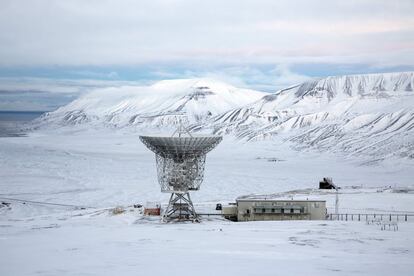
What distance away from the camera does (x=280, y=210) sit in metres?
54.1

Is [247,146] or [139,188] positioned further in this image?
[247,146]

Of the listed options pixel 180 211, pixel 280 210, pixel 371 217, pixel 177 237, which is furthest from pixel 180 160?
pixel 371 217

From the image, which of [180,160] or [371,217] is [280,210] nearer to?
[371,217]

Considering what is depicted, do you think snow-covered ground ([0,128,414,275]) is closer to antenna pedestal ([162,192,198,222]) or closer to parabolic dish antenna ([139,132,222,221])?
antenna pedestal ([162,192,198,222])

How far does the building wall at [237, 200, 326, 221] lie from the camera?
5397cm

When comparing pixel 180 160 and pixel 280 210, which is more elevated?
pixel 180 160

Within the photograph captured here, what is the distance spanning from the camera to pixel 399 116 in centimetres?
19300

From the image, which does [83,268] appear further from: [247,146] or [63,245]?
[247,146]

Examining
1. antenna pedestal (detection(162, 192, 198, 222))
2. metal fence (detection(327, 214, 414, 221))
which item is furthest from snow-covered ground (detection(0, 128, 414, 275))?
metal fence (detection(327, 214, 414, 221))

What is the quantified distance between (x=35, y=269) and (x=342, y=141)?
15239cm

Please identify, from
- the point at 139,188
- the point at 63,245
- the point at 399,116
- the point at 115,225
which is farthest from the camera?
the point at 399,116

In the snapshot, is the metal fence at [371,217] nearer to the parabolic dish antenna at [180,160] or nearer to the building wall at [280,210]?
the building wall at [280,210]

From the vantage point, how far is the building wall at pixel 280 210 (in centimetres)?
5397

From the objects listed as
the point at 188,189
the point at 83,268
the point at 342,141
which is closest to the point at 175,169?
the point at 188,189
